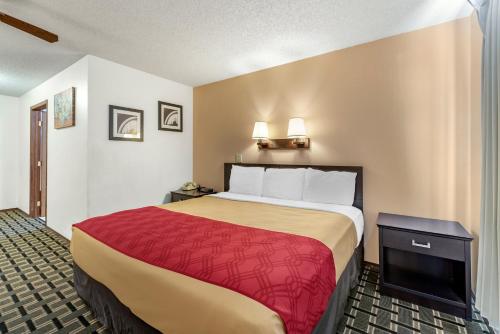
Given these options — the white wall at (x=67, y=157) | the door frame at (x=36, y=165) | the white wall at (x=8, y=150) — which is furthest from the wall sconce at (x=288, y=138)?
the white wall at (x=8, y=150)

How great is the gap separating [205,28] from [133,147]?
1991 millimetres

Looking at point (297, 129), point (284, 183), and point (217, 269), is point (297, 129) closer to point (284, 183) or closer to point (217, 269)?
point (284, 183)

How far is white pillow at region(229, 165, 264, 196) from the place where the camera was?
3180 mm

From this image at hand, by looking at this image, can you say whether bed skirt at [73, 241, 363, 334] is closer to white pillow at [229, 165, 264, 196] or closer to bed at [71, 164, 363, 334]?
bed at [71, 164, 363, 334]

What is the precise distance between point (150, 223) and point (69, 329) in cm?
87

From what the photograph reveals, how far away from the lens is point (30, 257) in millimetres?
2809

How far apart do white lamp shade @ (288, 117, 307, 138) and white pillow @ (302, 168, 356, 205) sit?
509mm

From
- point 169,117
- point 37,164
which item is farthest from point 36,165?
point 169,117

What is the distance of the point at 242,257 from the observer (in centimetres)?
127

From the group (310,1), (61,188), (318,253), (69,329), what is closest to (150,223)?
(69,329)

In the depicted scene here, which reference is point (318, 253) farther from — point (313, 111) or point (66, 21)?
point (66, 21)

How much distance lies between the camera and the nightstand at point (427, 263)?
1.78m

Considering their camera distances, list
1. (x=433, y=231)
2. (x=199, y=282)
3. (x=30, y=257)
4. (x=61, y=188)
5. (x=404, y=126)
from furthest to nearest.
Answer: (x=61, y=188) < (x=30, y=257) < (x=404, y=126) < (x=433, y=231) < (x=199, y=282)

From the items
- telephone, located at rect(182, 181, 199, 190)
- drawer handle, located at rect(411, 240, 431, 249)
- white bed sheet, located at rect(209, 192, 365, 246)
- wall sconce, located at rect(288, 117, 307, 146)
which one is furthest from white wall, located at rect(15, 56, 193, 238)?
drawer handle, located at rect(411, 240, 431, 249)
